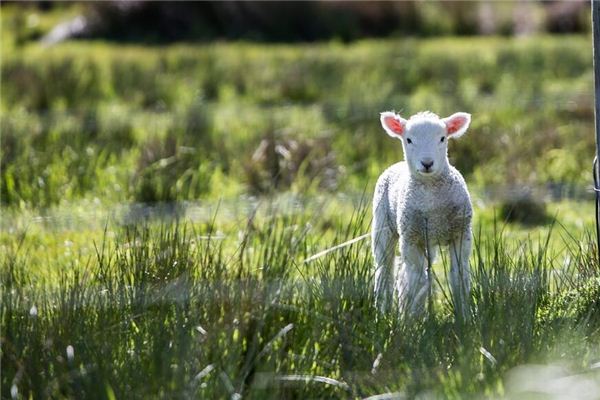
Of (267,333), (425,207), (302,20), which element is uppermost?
(302,20)

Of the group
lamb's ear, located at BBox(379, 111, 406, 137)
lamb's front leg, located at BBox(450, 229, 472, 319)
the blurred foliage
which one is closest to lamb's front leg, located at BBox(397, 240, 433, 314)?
lamb's front leg, located at BBox(450, 229, 472, 319)

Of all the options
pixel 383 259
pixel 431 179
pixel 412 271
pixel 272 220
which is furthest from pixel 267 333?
pixel 431 179

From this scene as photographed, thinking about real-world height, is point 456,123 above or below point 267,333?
above

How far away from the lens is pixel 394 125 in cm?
599

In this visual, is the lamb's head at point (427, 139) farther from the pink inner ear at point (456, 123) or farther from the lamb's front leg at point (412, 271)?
the lamb's front leg at point (412, 271)

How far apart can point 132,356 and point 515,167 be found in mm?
6115

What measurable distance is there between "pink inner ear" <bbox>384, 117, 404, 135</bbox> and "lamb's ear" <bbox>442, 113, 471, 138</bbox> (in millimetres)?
221

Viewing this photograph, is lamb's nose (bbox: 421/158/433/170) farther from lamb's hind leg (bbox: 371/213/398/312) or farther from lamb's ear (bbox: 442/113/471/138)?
lamb's hind leg (bbox: 371/213/398/312)

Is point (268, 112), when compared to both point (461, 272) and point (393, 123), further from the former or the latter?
point (461, 272)

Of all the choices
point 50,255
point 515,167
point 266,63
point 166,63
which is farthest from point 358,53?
point 50,255

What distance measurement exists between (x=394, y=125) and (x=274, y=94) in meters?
9.59

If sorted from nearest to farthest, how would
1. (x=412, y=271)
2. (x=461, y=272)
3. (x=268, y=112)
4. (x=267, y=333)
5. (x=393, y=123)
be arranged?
(x=267, y=333) → (x=461, y=272) → (x=412, y=271) → (x=393, y=123) → (x=268, y=112)

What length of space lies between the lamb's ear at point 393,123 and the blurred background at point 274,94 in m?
0.95

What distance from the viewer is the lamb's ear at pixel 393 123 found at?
19.5 feet
